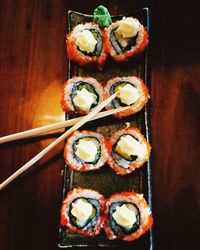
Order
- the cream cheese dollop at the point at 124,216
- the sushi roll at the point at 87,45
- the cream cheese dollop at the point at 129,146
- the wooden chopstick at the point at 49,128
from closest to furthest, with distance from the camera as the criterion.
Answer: the cream cheese dollop at the point at 124,216 → the cream cheese dollop at the point at 129,146 → the wooden chopstick at the point at 49,128 → the sushi roll at the point at 87,45

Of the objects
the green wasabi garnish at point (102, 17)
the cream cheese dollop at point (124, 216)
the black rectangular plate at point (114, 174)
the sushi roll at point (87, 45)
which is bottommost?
the cream cheese dollop at point (124, 216)

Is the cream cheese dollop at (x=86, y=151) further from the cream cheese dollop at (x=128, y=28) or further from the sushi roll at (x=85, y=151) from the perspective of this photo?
the cream cheese dollop at (x=128, y=28)

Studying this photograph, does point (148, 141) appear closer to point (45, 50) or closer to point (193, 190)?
point (193, 190)

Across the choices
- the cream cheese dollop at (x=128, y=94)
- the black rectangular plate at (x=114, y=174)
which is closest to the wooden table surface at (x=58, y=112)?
the black rectangular plate at (x=114, y=174)

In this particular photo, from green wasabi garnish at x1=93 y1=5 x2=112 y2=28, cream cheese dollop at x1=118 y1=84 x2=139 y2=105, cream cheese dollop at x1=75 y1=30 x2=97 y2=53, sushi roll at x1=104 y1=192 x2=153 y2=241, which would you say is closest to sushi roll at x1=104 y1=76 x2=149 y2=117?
cream cheese dollop at x1=118 y1=84 x2=139 y2=105

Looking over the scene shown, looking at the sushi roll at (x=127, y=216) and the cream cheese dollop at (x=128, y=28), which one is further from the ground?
the cream cheese dollop at (x=128, y=28)

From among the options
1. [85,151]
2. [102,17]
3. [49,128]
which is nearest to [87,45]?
[102,17]

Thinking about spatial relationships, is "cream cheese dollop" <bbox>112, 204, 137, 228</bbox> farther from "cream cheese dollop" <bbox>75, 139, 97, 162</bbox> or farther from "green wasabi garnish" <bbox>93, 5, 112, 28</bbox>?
"green wasabi garnish" <bbox>93, 5, 112, 28</bbox>
